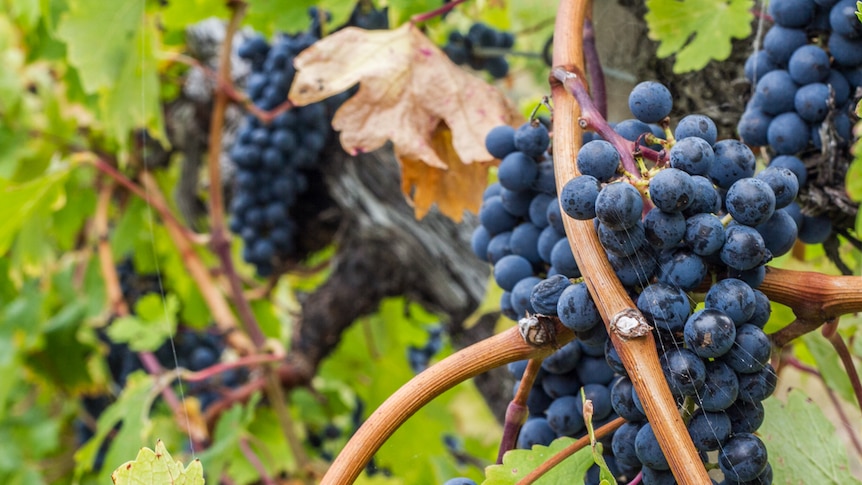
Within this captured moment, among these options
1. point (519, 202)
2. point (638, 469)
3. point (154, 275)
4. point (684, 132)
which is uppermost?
point (684, 132)

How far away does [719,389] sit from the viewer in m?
0.54

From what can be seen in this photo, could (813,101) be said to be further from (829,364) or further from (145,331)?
(145,331)

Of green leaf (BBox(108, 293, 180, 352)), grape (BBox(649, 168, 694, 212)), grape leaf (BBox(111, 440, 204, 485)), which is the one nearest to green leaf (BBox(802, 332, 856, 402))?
grape (BBox(649, 168, 694, 212))

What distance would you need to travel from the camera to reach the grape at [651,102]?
0.62 meters

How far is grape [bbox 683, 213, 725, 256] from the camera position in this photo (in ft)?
1.73

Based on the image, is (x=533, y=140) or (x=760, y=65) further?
(x=760, y=65)

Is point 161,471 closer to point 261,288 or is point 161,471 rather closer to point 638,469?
point 638,469

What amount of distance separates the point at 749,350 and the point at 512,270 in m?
0.21

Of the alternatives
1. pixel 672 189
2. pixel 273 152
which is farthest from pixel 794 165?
pixel 273 152

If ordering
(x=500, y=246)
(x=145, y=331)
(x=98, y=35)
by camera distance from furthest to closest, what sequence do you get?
1. (x=145, y=331)
2. (x=98, y=35)
3. (x=500, y=246)

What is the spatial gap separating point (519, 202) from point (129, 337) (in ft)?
4.23

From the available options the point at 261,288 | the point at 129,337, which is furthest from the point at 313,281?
the point at 129,337

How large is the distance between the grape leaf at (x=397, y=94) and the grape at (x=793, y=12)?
1.09 ft

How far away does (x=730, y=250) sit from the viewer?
53cm
